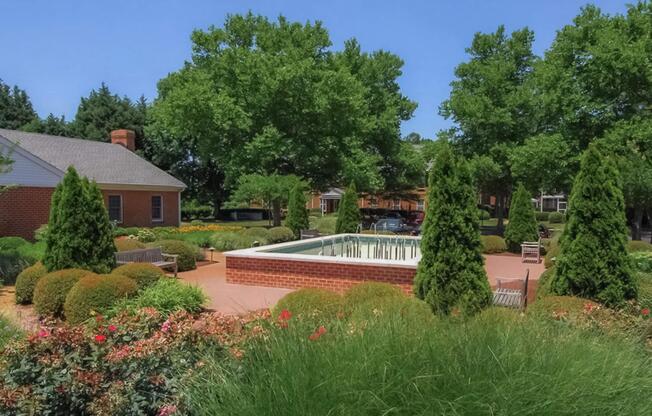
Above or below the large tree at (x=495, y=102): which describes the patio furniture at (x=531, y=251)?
below

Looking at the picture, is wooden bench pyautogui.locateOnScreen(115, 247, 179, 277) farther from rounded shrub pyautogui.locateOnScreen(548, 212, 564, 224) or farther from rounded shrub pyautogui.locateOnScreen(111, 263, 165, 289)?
rounded shrub pyautogui.locateOnScreen(548, 212, 564, 224)

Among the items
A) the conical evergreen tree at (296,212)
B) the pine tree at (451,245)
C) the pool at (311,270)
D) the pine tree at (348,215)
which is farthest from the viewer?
the conical evergreen tree at (296,212)

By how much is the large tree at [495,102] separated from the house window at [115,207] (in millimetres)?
20515

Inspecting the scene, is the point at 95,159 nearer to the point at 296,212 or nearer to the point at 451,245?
the point at 296,212

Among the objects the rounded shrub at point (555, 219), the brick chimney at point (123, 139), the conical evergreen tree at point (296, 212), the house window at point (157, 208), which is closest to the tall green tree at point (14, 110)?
the brick chimney at point (123, 139)

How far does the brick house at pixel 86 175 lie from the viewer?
72.5 feet

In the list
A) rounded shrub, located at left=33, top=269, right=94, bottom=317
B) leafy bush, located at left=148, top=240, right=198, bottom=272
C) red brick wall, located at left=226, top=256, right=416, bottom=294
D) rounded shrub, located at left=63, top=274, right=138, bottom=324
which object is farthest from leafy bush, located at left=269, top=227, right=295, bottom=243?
rounded shrub, located at left=63, top=274, right=138, bottom=324

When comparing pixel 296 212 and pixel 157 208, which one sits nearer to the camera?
pixel 296 212

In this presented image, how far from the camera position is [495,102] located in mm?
32062

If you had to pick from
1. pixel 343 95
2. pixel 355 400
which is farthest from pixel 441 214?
pixel 343 95

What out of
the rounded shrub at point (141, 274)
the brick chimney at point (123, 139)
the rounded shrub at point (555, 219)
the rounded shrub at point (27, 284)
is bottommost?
the rounded shrub at point (27, 284)

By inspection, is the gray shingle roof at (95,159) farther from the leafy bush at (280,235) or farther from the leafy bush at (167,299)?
the leafy bush at (167,299)

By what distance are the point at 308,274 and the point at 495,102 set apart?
2388 centimetres

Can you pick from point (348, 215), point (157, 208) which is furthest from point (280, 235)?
point (157, 208)
